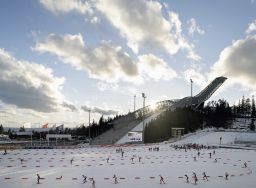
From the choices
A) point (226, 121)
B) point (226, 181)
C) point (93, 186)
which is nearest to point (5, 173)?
point (93, 186)

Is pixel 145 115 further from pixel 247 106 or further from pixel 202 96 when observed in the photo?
pixel 247 106

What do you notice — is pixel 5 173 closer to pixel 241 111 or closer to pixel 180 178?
pixel 180 178

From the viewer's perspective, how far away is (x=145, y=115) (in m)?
118

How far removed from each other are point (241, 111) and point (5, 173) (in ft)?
497

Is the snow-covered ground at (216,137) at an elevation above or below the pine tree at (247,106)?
below

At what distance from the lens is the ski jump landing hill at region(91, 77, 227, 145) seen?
9162cm

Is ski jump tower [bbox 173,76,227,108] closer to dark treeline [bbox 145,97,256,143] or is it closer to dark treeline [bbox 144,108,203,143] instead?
dark treeline [bbox 145,97,256,143]

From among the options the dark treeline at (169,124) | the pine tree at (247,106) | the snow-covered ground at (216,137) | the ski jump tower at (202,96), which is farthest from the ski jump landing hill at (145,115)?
the pine tree at (247,106)

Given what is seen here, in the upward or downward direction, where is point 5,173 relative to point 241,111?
downward

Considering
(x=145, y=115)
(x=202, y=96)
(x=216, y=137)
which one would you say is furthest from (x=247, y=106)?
(x=216, y=137)

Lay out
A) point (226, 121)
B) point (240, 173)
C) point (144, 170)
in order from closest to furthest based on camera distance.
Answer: point (240, 173) → point (144, 170) → point (226, 121)

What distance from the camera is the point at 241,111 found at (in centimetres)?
16412

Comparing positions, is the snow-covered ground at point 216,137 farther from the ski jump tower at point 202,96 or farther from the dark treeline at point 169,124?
the ski jump tower at point 202,96

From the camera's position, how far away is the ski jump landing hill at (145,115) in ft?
301
